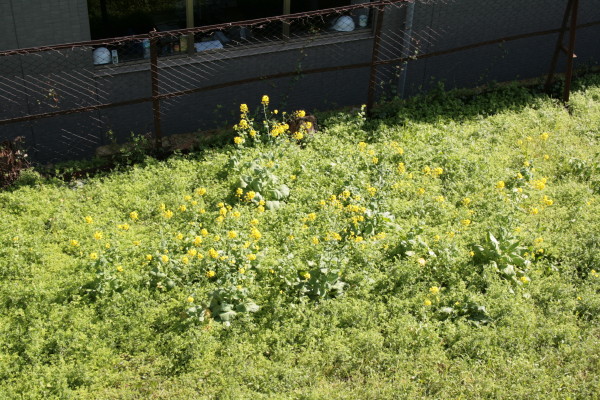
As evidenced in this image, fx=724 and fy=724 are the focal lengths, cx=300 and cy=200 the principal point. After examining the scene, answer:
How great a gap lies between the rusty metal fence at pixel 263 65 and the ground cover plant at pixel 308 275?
3.06 feet

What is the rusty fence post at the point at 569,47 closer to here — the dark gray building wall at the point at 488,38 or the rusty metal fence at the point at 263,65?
the rusty metal fence at the point at 263,65

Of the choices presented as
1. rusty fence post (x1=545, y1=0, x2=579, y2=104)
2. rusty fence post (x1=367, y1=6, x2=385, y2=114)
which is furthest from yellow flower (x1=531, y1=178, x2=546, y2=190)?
rusty fence post (x1=545, y1=0, x2=579, y2=104)

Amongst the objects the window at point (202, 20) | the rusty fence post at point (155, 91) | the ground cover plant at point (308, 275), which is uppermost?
the window at point (202, 20)

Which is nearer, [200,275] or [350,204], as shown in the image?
[200,275]

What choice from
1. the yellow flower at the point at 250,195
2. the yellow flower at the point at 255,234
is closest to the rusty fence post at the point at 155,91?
the yellow flower at the point at 250,195

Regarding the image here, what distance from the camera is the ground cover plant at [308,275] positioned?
559 centimetres

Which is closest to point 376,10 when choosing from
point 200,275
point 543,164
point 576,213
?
point 543,164

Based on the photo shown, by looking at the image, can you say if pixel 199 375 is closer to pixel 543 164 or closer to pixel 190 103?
pixel 190 103

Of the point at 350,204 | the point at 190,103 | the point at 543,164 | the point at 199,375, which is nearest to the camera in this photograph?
the point at 199,375

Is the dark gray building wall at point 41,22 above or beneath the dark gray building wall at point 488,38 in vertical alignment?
above

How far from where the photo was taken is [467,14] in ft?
33.5

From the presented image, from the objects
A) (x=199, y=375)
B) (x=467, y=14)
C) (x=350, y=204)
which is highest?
(x=467, y=14)

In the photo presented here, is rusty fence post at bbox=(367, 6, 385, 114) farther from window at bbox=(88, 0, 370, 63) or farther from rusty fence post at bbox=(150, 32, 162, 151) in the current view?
rusty fence post at bbox=(150, 32, 162, 151)

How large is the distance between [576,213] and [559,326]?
5.77 ft
